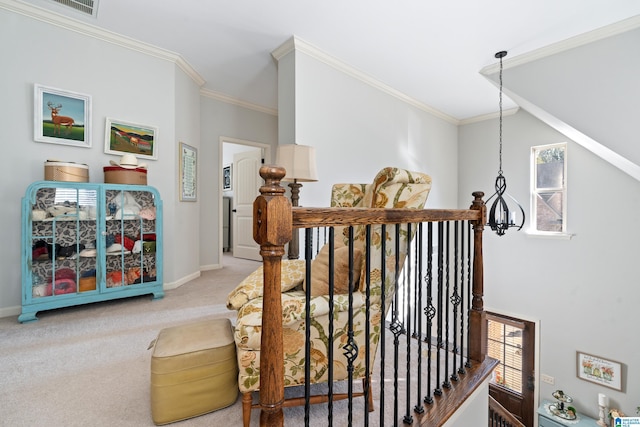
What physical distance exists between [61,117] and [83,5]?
967 millimetres

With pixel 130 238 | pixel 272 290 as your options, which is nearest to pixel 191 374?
pixel 272 290

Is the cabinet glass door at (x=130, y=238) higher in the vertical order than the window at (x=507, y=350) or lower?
higher

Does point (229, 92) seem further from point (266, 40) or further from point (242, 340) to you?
point (242, 340)

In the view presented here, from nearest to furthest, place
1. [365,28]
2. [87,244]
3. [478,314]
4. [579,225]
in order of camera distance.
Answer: [478,314] → [87,244] → [365,28] → [579,225]

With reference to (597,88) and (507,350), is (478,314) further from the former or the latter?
(507,350)

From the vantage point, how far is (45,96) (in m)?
2.46

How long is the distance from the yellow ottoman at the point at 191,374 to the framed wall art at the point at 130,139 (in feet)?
7.33

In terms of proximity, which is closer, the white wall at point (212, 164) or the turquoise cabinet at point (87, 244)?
the turquoise cabinet at point (87, 244)

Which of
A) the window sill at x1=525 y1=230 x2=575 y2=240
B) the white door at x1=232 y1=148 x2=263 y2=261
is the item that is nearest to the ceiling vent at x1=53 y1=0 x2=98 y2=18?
the white door at x1=232 y1=148 x2=263 y2=261

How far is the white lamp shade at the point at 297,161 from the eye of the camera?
227 centimetres

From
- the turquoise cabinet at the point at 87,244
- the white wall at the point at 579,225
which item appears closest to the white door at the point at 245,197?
the turquoise cabinet at the point at 87,244

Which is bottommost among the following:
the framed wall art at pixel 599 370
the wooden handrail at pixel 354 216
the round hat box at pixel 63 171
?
the framed wall art at pixel 599 370

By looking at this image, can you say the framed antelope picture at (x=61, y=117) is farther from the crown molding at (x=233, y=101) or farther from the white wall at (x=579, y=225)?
the white wall at (x=579, y=225)

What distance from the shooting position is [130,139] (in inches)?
112
